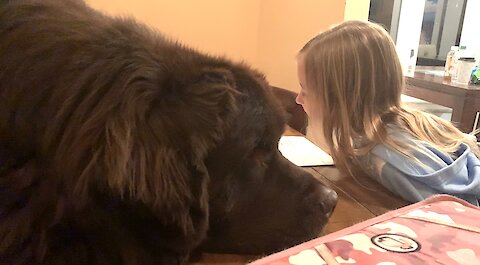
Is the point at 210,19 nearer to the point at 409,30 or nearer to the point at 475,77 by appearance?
the point at 409,30

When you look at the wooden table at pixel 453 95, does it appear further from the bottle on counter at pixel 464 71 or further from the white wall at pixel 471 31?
the white wall at pixel 471 31

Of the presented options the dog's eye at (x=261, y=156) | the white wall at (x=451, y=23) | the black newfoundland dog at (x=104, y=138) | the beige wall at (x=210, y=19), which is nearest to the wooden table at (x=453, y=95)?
the white wall at (x=451, y=23)

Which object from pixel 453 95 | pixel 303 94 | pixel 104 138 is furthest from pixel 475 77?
pixel 104 138

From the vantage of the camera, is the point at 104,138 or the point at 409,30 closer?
the point at 104,138

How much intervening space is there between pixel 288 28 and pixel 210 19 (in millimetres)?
471

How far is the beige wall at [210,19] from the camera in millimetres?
2996

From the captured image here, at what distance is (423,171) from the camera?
1528mm

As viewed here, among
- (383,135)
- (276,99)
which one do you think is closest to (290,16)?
(383,135)

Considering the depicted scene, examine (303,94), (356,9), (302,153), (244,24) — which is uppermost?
(356,9)

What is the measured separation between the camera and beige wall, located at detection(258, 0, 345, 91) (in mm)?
2582

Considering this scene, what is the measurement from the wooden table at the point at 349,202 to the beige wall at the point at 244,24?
1333 mm

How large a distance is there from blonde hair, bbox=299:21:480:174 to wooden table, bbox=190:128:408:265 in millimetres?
187

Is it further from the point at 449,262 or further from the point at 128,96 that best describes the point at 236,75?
the point at 449,262

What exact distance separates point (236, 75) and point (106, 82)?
228 millimetres
